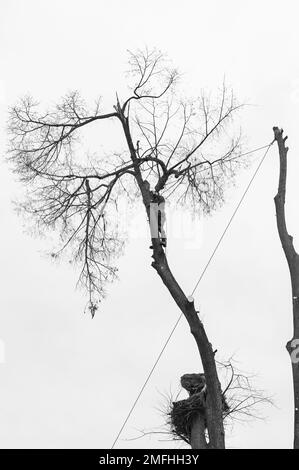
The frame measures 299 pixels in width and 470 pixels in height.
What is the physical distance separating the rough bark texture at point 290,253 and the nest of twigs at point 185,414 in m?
1.36

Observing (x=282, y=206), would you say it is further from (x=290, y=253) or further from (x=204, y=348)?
(x=204, y=348)

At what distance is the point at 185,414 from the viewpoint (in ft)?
44.0

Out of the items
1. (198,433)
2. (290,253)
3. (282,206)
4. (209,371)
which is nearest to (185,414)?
(198,433)

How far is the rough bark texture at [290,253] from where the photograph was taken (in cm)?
1266

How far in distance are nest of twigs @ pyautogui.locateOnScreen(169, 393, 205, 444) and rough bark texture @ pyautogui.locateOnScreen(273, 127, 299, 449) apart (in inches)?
53.6

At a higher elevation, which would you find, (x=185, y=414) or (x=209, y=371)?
(x=209, y=371)

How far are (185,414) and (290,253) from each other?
2680mm

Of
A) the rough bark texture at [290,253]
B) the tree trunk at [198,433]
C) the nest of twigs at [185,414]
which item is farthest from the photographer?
the nest of twigs at [185,414]

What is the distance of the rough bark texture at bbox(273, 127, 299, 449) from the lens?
1266 centimetres

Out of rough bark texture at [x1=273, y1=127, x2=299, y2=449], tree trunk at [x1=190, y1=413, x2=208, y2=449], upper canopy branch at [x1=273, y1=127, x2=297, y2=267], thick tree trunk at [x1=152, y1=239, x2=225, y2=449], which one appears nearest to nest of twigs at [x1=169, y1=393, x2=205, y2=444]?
tree trunk at [x1=190, y1=413, x2=208, y2=449]

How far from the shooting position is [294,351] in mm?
12703

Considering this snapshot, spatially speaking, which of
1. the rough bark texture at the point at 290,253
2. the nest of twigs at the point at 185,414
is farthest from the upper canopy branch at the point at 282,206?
the nest of twigs at the point at 185,414

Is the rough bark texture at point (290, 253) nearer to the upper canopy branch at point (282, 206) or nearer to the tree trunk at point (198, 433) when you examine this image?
the upper canopy branch at point (282, 206)
